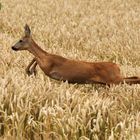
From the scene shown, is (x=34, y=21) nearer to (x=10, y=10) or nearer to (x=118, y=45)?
(x=10, y=10)

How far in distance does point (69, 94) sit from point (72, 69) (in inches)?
51.7

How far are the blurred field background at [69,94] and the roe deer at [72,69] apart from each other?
139mm

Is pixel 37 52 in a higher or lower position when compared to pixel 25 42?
lower

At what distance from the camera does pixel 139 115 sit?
541cm

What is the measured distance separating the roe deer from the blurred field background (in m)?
0.14

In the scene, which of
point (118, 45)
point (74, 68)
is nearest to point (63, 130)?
point (74, 68)

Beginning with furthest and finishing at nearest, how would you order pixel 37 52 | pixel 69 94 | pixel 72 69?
pixel 37 52 < pixel 72 69 < pixel 69 94

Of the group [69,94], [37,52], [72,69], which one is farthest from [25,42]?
[69,94]

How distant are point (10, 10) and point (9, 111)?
12324mm

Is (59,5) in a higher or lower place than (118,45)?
higher

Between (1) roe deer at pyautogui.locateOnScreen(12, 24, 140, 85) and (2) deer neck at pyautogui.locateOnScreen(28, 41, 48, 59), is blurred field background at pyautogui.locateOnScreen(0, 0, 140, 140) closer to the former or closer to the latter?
(1) roe deer at pyautogui.locateOnScreen(12, 24, 140, 85)

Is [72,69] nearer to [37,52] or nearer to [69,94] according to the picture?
[37,52]

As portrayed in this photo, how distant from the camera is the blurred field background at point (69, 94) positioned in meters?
5.24

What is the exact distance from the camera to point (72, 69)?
733 centimetres
